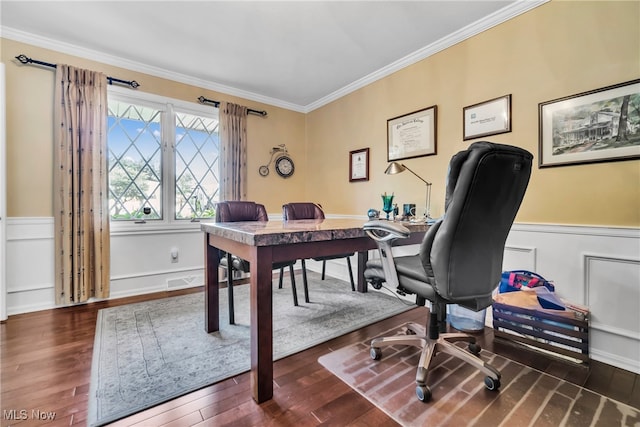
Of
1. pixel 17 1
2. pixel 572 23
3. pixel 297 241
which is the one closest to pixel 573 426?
pixel 297 241

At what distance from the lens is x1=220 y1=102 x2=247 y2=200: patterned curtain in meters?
3.41

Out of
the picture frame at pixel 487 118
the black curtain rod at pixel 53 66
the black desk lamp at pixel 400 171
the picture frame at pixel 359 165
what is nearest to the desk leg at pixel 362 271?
the black desk lamp at pixel 400 171

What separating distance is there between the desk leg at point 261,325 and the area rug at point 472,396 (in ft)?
1.35

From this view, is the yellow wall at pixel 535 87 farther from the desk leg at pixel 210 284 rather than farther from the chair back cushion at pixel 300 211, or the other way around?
the desk leg at pixel 210 284

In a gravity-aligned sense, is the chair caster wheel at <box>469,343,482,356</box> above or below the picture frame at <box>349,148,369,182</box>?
below

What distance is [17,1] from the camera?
202cm

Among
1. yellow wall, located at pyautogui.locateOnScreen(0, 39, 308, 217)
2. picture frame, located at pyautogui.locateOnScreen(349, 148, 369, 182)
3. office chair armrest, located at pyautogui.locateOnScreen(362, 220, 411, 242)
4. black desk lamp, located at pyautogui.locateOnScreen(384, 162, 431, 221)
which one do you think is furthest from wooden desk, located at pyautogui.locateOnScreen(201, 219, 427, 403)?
yellow wall, located at pyautogui.locateOnScreen(0, 39, 308, 217)

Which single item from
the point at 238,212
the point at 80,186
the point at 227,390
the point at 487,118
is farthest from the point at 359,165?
the point at 80,186

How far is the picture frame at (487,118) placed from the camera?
2.08m

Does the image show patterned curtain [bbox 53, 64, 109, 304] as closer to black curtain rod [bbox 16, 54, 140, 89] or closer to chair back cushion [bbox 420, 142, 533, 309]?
black curtain rod [bbox 16, 54, 140, 89]

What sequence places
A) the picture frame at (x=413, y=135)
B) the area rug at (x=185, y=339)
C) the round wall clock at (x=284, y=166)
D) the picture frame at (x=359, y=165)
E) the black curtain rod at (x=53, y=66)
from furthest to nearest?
the round wall clock at (x=284, y=166) → the picture frame at (x=359, y=165) → the picture frame at (x=413, y=135) → the black curtain rod at (x=53, y=66) → the area rug at (x=185, y=339)

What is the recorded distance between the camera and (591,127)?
67.2 inches

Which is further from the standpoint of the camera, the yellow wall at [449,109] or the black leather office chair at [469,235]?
the yellow wall at [449,109]

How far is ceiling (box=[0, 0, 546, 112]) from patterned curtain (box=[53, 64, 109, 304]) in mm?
384
